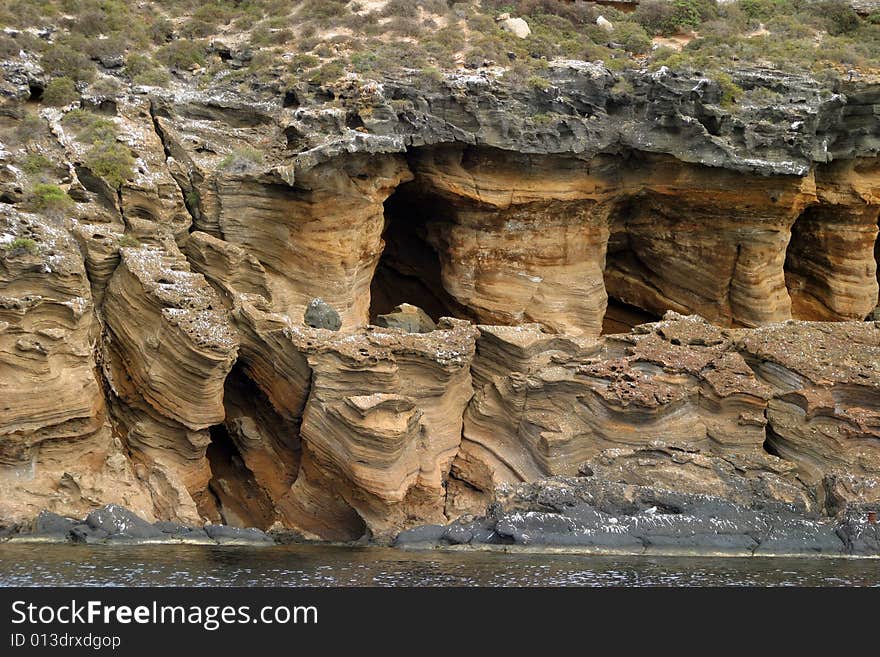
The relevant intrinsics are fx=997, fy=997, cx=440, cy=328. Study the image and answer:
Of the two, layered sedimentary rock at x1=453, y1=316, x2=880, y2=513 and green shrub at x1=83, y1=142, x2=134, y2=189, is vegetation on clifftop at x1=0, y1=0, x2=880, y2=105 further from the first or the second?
layered sedimentary rock at x1=453, y1=316, x2=880, y2=513

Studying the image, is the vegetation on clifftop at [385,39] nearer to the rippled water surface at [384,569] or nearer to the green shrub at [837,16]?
the green shrub at [837,16]

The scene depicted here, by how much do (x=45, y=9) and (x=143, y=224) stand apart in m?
9.89

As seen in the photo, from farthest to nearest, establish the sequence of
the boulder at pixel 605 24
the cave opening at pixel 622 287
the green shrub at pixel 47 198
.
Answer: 1. the boulder at pixel 605 24
2. the cave opening at pixel 622 287
3. the green shrub at pixel 47 198

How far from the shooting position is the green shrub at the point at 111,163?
65.4ft

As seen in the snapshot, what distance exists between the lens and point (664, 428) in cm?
1916

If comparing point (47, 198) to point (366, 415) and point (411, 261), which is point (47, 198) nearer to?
point (366, 415)

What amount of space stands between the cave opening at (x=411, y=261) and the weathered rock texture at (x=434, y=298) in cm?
11

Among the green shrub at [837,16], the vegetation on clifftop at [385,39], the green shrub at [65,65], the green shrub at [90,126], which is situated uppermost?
the green shrub at [837,16]

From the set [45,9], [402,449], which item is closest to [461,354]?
[402,449]

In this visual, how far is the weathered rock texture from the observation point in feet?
59.3

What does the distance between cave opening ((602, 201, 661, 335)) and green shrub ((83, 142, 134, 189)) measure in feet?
38.7

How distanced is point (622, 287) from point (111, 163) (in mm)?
12899

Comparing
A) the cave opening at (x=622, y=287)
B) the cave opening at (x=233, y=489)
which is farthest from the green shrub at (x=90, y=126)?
the cave opening at (x=622, y=287)

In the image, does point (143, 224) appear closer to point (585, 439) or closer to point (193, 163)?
point (193, 163)
